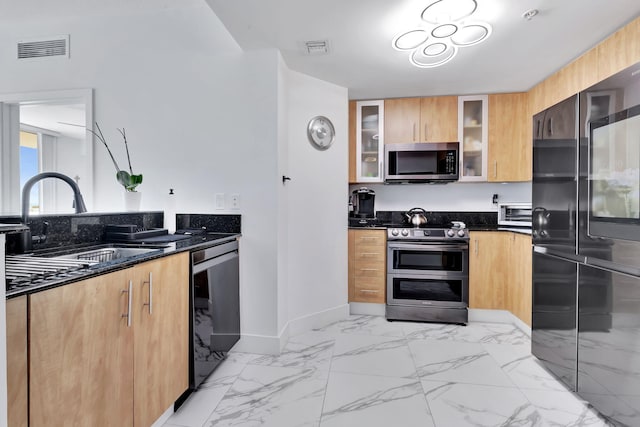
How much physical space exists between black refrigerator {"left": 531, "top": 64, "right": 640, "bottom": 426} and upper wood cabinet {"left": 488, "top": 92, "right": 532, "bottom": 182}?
113cm

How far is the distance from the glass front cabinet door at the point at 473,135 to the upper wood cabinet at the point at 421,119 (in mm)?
80

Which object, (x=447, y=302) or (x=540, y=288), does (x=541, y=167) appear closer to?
(x=540, y=288)

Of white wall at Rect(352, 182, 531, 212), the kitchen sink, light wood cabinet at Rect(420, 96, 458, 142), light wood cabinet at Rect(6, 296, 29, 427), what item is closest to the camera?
light wood cabinet at Rect(6, 296, 29, 427)

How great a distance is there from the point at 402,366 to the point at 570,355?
97 centimetres

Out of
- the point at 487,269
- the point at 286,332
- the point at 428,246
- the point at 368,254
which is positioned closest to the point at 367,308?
the point at 368,254

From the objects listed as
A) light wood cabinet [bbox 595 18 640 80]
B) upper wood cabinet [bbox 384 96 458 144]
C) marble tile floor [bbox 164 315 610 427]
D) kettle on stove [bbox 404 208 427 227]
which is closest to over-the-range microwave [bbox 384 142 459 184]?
upper wood cabinet [bbox 384 96 458 144]

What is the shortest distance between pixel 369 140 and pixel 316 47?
130 cm

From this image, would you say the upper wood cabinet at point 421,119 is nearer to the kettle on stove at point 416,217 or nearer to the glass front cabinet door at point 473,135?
the glass front cabinet door at point 473,135

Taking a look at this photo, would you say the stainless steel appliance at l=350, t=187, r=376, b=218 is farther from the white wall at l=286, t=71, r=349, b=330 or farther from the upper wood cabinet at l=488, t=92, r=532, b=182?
the upper wood cabinet at l=488, t=92, r=532, b=182

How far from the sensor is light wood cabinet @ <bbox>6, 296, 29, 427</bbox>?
80 centimetres

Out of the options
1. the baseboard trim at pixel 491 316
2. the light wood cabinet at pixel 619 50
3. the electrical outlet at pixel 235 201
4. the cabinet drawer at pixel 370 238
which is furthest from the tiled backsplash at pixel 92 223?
the light wood cabinet at pixel 619 50

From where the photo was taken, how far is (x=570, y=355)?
1781mm

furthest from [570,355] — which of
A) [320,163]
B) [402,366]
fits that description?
[320,163]

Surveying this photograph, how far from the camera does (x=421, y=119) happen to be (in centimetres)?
326
